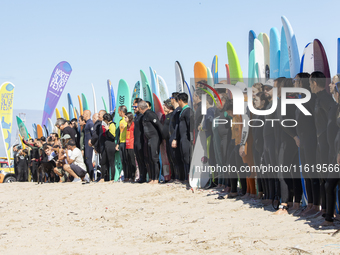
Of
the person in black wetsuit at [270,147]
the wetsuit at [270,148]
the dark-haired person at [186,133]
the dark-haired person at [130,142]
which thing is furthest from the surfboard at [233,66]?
the dark-haired person at [130,142]

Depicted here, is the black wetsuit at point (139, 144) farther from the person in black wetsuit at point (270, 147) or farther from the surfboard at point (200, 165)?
the person in black wetsuit at point (270, 147)

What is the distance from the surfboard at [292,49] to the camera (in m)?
5.84

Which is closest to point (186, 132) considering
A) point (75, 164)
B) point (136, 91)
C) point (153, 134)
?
point (153, 134)

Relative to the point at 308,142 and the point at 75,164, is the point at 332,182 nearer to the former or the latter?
the point at 308,142

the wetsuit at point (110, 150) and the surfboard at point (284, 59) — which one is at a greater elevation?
the surfboard at point (284, 59)

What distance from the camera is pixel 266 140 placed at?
5230 mm

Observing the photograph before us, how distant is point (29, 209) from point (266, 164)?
4144mm

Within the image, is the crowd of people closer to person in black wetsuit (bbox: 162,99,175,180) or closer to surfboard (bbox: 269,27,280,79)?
person in black wetsuit (bbox: 162,99,175,180)

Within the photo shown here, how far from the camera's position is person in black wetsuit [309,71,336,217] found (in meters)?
4.18

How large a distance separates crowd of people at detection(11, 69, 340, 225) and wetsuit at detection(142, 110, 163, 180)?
2 cm

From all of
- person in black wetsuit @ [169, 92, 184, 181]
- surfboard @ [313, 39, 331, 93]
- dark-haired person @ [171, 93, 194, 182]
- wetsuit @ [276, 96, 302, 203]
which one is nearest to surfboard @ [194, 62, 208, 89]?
person in black wetsuit @ [169, 92, 184, 181]

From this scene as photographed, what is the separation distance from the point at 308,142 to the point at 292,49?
6.43 ft

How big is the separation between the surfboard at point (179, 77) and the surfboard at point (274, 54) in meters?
2.78

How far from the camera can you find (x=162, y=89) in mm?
9891
